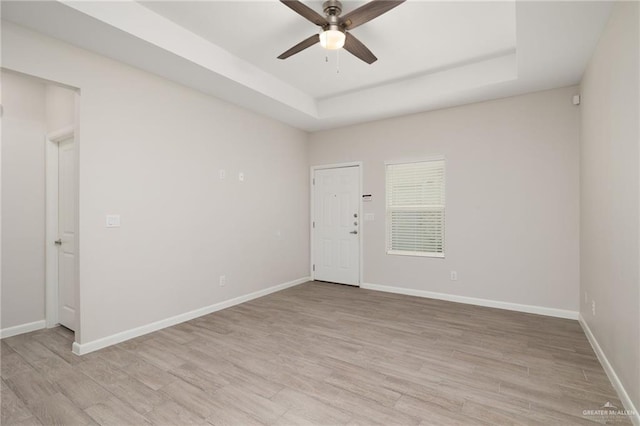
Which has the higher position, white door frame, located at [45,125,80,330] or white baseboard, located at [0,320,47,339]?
white door frame, located at [45,125,80,330]

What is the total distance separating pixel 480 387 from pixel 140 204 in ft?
11.5

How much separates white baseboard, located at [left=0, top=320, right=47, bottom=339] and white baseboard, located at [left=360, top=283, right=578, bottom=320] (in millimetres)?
4231

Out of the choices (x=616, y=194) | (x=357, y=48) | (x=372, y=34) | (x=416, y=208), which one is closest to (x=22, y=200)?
(x=357, y=48)

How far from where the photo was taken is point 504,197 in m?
4.11

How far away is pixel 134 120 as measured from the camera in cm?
326

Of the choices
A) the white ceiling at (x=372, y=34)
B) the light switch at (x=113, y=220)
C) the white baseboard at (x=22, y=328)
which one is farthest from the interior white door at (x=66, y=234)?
the white ceiling at (x=372, y=34)

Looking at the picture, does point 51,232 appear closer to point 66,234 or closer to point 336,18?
point 66,234

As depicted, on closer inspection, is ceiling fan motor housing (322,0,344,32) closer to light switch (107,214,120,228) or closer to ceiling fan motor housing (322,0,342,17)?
ceiling fan motor housing (322,0,342,17)

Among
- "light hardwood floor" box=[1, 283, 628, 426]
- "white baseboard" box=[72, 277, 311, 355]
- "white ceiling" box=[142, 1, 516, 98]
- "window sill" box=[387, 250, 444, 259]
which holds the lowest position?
"light hardwood floor" box=[1, 283, 628, 426]

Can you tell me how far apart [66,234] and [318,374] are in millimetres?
3168

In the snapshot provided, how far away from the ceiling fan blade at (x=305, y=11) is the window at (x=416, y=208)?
9.13 feet

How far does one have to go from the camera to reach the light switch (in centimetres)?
306

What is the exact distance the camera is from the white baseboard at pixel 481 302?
149 inches

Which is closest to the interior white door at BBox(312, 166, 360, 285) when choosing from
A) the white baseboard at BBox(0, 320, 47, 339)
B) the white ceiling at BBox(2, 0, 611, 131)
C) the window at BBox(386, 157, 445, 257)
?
the window at BBox(386, 157, 445, 257)
